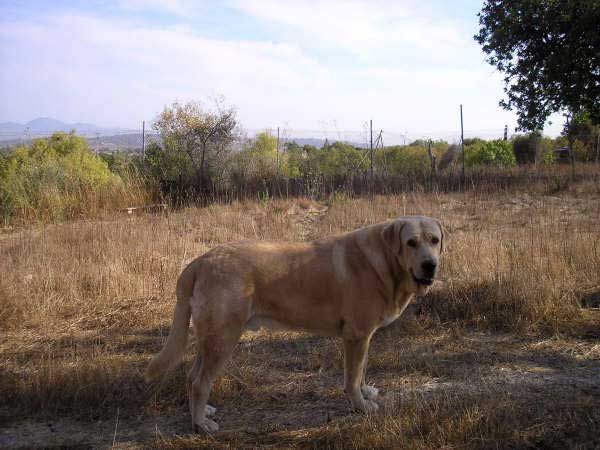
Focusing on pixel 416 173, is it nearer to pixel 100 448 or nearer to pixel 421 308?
pixel 421 308

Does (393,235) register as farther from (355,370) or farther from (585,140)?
(585,140)

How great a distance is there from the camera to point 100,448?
3.63 m

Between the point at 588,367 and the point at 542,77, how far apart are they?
48.7 feet

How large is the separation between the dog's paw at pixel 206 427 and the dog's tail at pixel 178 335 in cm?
48

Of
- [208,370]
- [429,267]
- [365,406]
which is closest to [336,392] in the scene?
[365,406]

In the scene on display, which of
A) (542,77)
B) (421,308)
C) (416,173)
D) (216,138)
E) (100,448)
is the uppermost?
(542,77)

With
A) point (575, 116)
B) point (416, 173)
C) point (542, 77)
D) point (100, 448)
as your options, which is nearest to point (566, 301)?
point (100, 448)

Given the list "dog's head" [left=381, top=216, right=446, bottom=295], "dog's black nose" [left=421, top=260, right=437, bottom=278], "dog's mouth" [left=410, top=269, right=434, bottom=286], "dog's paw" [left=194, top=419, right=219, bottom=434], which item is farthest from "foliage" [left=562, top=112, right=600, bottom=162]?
"dog's paw" [left=194, top=419, right=219, bottom=434]

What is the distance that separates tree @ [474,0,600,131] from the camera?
50.4ft

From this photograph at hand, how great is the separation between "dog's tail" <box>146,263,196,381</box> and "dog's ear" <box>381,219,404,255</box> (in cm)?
150

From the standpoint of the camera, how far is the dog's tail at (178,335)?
148 inches

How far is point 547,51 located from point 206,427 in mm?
17115

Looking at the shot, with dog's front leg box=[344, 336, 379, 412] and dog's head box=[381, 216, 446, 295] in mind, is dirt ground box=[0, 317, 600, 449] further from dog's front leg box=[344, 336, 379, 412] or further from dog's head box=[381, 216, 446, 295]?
dog's head box=[381, 216, 446, 295]

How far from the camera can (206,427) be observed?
3.79m
